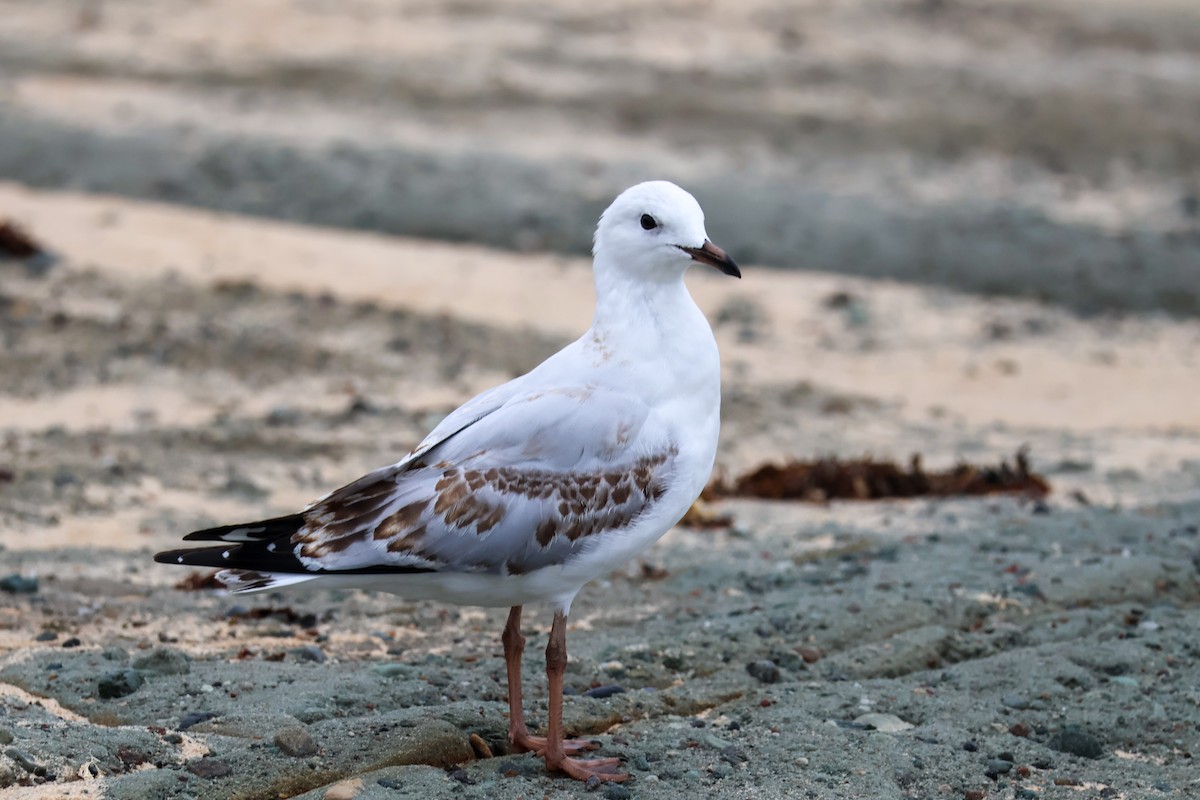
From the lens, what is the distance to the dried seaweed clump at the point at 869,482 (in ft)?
29.8

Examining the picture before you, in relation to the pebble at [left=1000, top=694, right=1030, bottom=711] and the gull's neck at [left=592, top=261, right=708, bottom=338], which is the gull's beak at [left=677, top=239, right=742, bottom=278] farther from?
the pebble at [left=1000, top=694, right=1030, bottom=711]

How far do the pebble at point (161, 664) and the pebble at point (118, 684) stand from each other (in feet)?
0.37

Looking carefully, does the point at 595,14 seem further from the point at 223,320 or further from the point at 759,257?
the point at 223,320

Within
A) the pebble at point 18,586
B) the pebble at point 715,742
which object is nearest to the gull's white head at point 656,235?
the pebble at point 715,742

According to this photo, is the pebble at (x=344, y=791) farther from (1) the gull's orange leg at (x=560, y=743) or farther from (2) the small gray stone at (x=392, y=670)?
(2) the small gray stone at (x=392, y=670)

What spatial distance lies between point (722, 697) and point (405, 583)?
4.53ft

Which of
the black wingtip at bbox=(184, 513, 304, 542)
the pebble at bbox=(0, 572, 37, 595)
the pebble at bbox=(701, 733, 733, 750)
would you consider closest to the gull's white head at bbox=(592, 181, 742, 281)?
the black wingtip at bbox=(184, 513, 304, 542)

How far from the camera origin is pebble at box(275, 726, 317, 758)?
201 inches

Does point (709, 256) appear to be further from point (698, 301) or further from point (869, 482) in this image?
point (698, 301)

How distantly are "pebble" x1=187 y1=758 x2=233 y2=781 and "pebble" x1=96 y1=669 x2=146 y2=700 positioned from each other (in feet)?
2.43

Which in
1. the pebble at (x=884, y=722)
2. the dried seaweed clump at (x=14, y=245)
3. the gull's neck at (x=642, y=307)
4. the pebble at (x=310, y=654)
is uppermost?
the dried seaweed clump at (x=14, y=245)

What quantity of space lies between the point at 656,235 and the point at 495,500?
3.49 feet

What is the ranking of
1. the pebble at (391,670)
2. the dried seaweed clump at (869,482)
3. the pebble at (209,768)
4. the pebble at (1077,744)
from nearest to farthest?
the pebble at (209,768) < the pebble at (1077,744) < the pebble at (391,670) < the dried seaweed clump at (869,482)

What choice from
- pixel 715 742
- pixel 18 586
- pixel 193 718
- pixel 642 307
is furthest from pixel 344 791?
pixel 18 586
